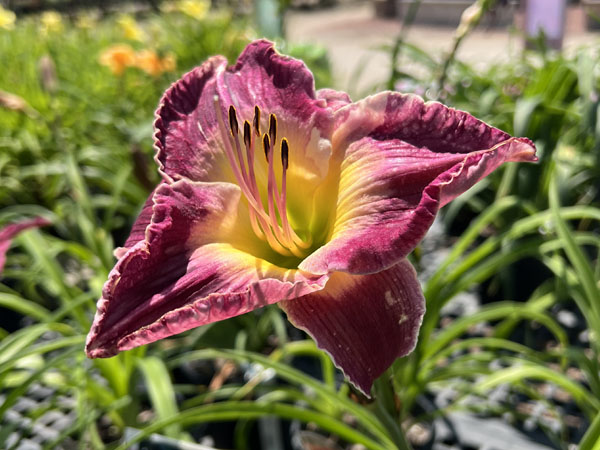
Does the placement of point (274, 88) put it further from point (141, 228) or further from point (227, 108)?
point (141, 228)

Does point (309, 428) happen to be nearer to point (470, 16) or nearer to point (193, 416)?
point (193, 416)

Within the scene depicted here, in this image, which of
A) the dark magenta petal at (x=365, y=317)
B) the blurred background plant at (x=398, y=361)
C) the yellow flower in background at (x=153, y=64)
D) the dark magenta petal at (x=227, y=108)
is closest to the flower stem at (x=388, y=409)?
the blurred background plant at (x=398, y=361)

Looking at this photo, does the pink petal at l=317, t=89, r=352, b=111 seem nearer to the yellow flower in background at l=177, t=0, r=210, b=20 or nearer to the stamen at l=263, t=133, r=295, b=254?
the stamen at l=263, t=133, r=295, b=254

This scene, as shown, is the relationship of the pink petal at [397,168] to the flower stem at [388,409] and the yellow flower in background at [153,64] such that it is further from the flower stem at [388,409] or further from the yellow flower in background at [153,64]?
the yellow flower in background at [153,64]

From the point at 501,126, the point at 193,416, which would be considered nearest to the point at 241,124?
the point at 193,416

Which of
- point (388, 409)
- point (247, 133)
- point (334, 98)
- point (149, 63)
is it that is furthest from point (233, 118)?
point (149, 63)

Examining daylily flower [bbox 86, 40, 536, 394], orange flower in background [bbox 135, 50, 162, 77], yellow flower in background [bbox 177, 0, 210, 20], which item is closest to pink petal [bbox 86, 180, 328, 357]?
daylily flower [bbox 86, 40, 536, 394]
